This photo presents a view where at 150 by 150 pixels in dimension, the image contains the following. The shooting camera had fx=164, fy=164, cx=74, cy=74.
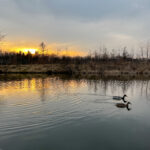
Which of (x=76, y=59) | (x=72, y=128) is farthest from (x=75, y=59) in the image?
(x=72, y=128)

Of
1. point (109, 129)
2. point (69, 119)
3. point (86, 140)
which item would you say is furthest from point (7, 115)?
point (109, 129)

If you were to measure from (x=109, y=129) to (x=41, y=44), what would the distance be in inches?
2981

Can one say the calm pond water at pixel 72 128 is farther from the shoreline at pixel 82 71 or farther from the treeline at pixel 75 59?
the treeline at pixel 75 59

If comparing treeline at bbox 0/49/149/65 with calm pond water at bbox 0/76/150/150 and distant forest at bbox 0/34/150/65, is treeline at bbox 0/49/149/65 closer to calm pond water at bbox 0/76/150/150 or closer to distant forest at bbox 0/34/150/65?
distant forest at bbox 0/34/150/65

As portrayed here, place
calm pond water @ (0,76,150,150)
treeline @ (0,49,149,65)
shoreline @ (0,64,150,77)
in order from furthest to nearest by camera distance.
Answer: treeline @ (0,49,149,65), shoreline @ (0,64,150,77), calm pond water @ (0,76,150,150)

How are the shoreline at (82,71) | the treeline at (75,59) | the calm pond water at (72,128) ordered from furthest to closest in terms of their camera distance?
the treeline at (75,59), the shoreline at (82,71), the calm pond water at (72,128)

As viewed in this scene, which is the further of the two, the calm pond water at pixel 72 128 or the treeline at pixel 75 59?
the treeline at pixel 75 59

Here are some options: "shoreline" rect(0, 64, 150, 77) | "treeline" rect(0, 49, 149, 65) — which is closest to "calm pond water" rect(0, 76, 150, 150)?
"shoreline" rect(0, 64, 150, 77)

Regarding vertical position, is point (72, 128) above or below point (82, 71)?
below

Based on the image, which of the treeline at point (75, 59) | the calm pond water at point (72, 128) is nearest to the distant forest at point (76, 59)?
the treeline at point (75, 59)

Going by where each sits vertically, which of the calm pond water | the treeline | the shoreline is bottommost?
the calm pond water

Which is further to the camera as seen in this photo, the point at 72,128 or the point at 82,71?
the point at 82,71

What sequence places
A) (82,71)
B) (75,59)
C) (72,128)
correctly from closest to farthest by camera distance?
1. (72,128)
2. (82,71)
3. (75,59)

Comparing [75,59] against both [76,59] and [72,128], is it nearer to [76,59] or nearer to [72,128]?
[76,59]
